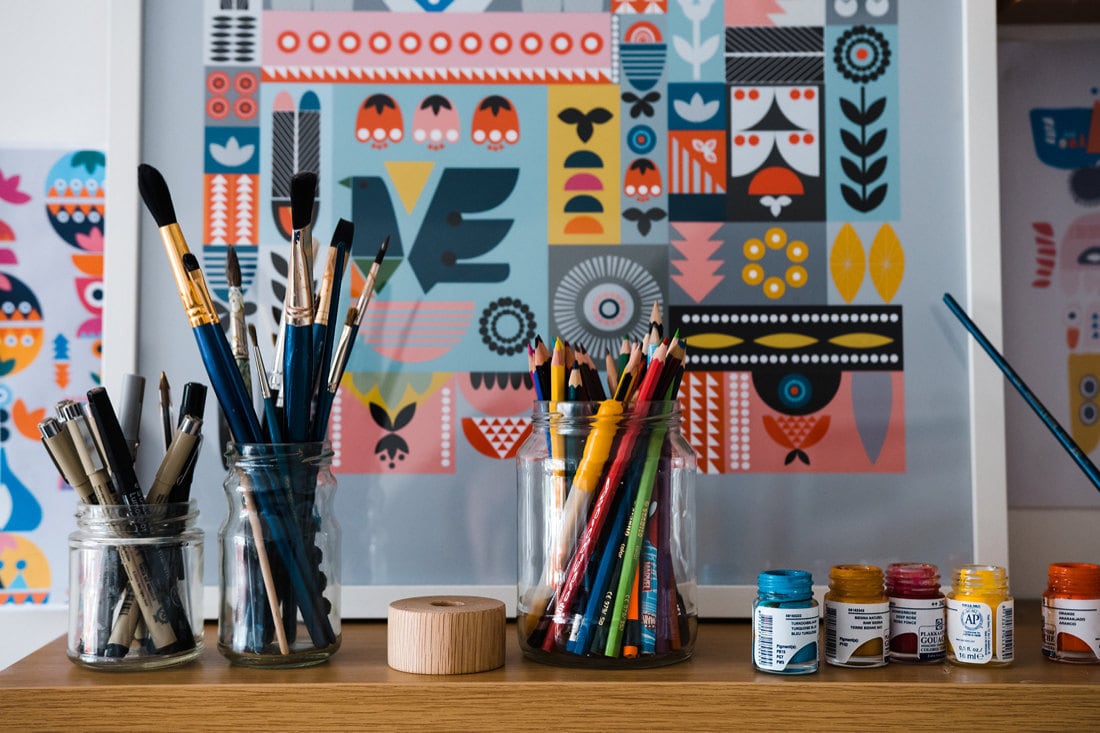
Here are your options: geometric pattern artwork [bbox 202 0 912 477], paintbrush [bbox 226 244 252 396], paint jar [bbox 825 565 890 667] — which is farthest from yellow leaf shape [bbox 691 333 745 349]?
paintbrush [bbox 226 244 252 396]

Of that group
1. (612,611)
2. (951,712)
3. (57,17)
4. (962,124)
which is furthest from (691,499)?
(57,17)

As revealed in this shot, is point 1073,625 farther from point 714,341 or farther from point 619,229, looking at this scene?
point 619,229

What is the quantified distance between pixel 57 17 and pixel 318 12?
243 millimetres

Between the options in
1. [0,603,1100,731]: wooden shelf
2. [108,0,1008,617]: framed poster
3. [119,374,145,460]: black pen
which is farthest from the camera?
[108,0,1008,617]: framed poster

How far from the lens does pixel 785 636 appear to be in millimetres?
580

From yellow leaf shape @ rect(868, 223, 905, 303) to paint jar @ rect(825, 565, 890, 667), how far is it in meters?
0.28

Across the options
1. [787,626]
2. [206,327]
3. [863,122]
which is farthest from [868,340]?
[206,327]

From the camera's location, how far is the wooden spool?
1.93 feet

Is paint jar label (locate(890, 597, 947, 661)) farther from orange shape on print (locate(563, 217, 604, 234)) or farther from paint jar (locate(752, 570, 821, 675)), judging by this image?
orange shape on print (locate(563, 217, 604, 234))

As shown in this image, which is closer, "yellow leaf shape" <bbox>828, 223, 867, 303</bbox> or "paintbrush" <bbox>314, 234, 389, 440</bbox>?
"paintbrush" <bbox>314, 234, 389, 440</bbox>

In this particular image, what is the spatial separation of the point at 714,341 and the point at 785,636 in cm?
28

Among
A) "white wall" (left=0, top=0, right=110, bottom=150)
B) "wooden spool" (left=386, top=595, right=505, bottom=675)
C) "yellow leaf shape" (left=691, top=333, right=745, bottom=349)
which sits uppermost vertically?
"white wall" (left=0, top=0, right=110, bottom=150)

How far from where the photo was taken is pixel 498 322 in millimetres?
793

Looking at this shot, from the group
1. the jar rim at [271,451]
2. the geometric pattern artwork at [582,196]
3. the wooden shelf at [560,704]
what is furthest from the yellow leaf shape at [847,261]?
the jar rim at [271,451]
